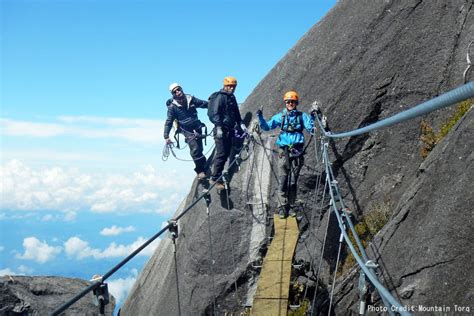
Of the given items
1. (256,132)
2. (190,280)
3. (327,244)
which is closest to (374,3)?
(256,132)

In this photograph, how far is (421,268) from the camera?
233 inches

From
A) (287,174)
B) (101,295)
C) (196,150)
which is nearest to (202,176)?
(196,150)

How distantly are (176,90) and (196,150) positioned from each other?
2.00 m

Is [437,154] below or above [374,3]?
below

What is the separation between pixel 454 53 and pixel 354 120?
9.32 feet

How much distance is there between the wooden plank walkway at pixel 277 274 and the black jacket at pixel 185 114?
4.84 m

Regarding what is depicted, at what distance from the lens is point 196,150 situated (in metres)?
14.0

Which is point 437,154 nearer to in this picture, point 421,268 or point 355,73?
point 421,268

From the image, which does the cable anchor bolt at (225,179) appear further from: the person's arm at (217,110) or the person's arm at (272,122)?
the person's arm at (272,122)

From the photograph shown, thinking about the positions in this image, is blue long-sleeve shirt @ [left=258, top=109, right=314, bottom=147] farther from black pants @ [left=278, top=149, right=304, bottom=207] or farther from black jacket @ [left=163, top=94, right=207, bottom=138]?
black jacket @ [left=163, top=94, right=207, bottom=138]

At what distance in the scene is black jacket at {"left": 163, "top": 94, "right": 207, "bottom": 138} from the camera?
13812 mm

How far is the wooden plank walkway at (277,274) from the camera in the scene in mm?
7898

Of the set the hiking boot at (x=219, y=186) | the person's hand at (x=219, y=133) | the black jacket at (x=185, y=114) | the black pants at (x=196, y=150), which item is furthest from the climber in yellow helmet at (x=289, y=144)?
the black jacket at (x=185, y=114)

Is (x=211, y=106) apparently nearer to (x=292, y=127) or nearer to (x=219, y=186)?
(x=219, y=186)
